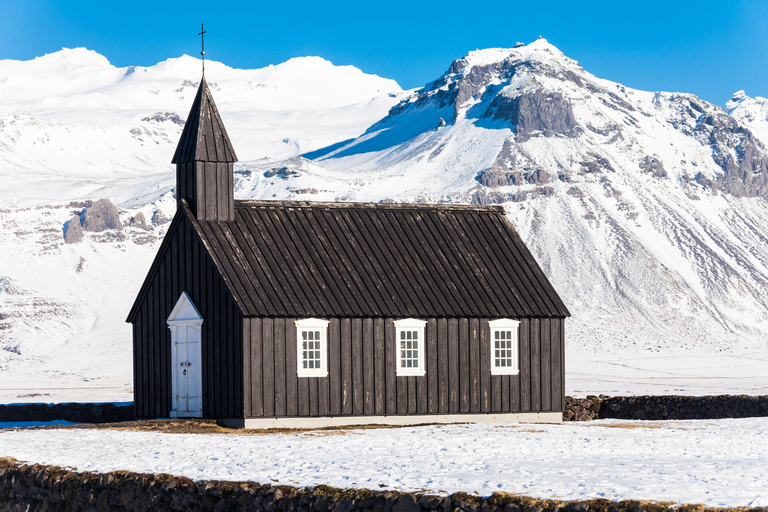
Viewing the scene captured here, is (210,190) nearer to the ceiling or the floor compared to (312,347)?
nearer to the ceiling

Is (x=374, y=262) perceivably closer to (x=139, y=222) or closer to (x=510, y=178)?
(x=139, y=222)

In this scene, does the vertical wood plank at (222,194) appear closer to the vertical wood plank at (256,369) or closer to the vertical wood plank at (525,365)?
the vertical wood plank at (256,369)

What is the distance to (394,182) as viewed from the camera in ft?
590

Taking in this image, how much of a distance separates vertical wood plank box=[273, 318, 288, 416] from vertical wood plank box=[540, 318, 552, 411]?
783 centimetres

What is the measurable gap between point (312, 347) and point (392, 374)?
2426mm

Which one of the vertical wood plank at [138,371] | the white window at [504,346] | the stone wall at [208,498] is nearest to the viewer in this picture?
the stone wall at [208,498]

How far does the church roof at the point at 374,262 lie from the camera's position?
92.5 ft

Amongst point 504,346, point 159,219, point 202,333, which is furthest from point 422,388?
point 159,219

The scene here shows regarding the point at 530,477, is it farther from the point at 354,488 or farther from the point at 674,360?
the point at 674,360

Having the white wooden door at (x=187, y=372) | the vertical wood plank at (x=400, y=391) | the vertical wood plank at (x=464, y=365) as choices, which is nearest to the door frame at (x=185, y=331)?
the white wooden door at (x=187, y=372)

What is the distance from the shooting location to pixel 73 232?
501 feet

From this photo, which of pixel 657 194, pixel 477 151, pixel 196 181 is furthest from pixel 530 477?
pixel 477 151

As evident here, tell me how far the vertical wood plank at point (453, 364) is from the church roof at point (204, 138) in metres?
7.83

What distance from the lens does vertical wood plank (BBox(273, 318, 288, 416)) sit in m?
27.2
